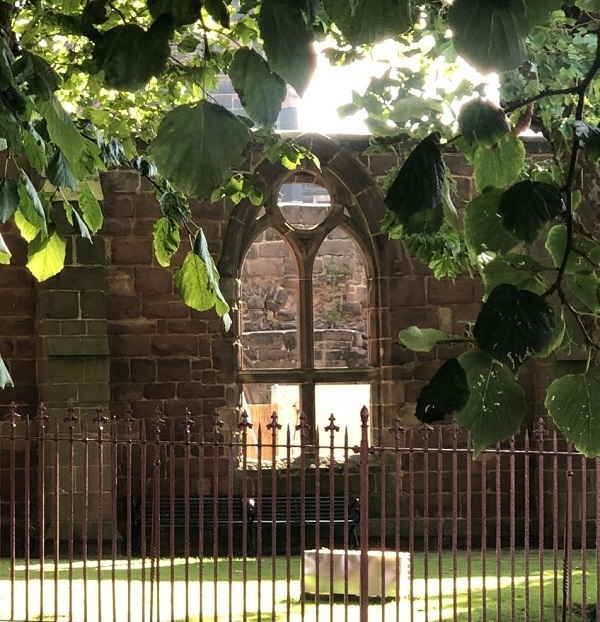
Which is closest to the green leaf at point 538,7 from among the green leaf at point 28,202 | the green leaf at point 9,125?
the green leaf at point 9,125

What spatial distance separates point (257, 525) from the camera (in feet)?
25.7

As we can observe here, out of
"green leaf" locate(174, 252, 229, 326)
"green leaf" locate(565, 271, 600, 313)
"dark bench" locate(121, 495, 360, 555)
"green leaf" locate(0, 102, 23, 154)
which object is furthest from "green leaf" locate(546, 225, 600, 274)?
"dark bench" locate(121, 495, 360, 555)

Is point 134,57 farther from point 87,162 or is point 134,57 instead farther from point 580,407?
point 87,162

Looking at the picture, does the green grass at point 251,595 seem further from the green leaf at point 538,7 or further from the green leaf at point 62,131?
the green leaf at point 538,7

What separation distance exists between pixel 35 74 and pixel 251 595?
6.75m

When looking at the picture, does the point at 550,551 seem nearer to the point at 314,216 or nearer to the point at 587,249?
the point at 314,216

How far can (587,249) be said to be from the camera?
86 centimetres

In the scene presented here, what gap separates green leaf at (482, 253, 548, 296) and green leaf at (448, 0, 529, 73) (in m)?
0.20

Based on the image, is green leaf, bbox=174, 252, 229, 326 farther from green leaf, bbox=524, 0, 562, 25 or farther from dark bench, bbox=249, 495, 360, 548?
dark bench, bbox=249, 495, 360, 548

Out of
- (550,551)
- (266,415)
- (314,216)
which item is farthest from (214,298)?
(266,415)

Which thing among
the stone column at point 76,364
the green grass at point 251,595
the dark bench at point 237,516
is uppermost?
the stone column at point 76,364

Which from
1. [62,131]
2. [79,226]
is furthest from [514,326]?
[79,226]

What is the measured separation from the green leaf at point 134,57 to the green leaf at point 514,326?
29cm

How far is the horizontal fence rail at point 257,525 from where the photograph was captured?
6785 mm
